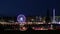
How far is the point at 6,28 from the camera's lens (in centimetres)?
296

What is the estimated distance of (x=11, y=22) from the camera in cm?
296

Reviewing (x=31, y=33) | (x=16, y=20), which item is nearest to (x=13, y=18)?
(x=16, y=20)

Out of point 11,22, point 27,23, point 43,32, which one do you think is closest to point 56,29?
point 43,32

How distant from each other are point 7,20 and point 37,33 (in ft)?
1.24

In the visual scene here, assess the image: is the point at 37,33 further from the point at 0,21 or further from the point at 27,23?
the point at 0,21

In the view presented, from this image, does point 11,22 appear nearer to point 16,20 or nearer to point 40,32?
point 16,20

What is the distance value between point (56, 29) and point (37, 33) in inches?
8.9

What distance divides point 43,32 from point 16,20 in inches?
13.4

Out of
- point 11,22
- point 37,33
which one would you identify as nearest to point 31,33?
point 37,33

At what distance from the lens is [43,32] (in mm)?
2951

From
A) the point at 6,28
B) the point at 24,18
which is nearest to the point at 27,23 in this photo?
the point at 24,18

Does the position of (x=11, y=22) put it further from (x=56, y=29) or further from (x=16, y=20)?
(x=56, y=29)

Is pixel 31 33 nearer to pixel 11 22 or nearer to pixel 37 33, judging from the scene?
pixel 37 33

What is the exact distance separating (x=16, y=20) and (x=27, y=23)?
0.43ft
